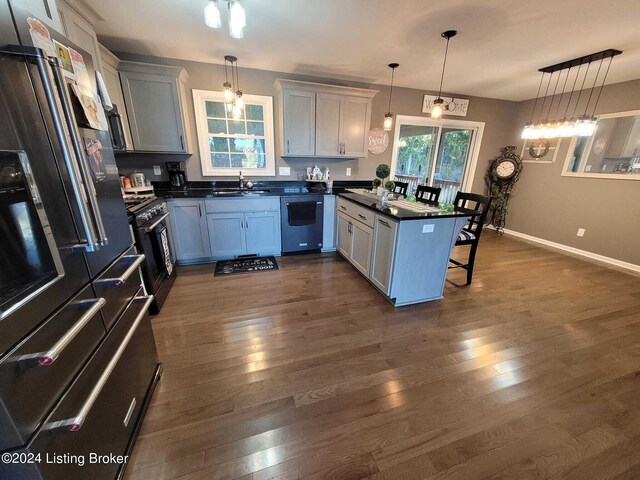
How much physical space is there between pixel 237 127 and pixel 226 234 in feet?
5.13

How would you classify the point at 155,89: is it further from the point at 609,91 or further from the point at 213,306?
the point at 609,91

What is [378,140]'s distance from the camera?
162 inches

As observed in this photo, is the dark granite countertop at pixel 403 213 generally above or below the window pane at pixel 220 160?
below

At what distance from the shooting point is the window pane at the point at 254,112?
350cm

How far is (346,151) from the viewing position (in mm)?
3689

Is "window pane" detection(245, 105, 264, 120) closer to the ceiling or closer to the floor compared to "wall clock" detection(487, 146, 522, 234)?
closer to the ceiling

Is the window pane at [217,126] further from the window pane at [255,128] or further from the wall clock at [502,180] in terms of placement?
the wall clock at [502,180]

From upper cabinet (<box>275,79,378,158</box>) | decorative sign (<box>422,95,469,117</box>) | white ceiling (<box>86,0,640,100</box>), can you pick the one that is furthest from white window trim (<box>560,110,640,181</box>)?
upper cabinet (<box>275,79,378,158</box>)

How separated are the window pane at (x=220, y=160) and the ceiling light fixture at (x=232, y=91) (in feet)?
1.96

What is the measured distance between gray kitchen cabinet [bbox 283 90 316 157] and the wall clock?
373 cm

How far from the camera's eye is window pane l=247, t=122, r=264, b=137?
11.7 feet

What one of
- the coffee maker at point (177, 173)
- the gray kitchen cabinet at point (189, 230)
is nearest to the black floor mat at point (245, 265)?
the gray kitchen cabinet at point (189, 230)

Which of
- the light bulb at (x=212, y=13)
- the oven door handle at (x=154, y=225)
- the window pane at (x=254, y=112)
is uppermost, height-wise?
the light bulb at (x=212, y=13)

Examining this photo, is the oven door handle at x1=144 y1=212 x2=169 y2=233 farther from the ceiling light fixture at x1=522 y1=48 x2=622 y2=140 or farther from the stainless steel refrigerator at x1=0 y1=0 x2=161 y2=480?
the ceiling light fixture at x1=522 y1=48 x2=622 y2=140
